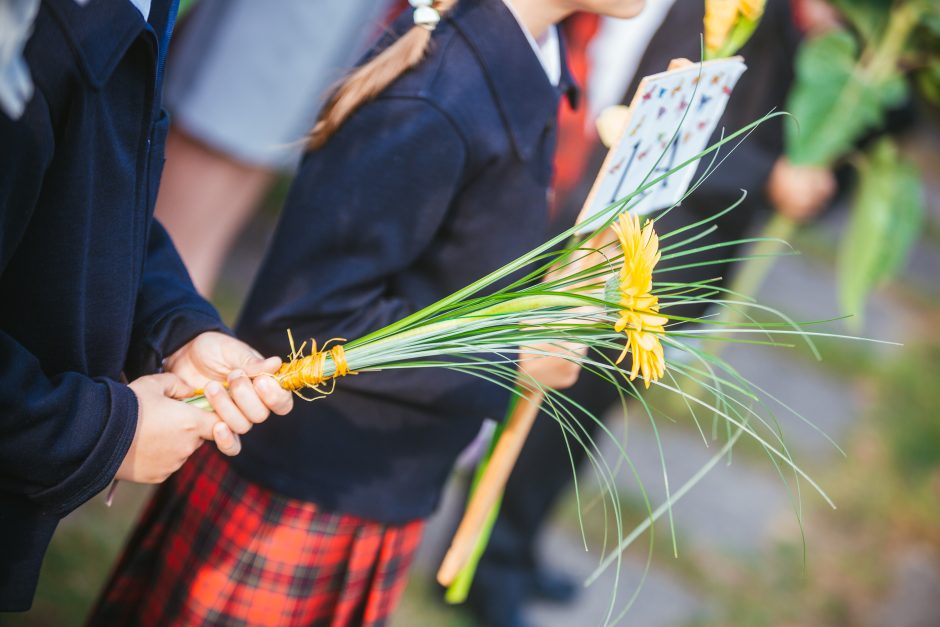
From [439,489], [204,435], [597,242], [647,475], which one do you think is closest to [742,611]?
[647,475]

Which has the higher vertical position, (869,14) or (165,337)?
(165,337)

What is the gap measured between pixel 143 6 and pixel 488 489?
82 cm

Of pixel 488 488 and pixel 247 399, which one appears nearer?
pixel 247 399

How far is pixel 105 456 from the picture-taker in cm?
88

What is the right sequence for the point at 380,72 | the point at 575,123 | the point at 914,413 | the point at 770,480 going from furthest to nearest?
1. the point at 914,413
2. the point at 770,480
3. the point at 575,123
4. the point at 380,72

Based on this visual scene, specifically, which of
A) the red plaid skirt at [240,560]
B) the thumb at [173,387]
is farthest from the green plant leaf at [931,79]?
the thumb at [173,387]

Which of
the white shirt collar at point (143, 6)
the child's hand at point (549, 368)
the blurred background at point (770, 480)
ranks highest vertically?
the white shirt collar at point (143, 6)

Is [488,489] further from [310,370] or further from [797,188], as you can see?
[797,188]

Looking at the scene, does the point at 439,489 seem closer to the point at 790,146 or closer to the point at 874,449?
the point at 790,146

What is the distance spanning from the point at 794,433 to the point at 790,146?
2097 millimetres

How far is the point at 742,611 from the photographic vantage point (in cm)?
276

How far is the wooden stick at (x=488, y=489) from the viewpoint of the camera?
133cm

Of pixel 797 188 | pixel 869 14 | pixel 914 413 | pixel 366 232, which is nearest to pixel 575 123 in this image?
pixel 797 188

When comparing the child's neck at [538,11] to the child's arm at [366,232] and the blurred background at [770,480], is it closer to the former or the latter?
the child's arm at [366,232]
